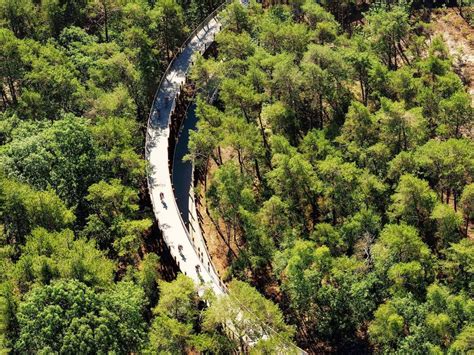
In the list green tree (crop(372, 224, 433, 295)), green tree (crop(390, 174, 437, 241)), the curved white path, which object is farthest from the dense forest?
the curved white path

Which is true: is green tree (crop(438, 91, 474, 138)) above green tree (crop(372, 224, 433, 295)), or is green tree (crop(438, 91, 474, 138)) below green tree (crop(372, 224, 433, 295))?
above

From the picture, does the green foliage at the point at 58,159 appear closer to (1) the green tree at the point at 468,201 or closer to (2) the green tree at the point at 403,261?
(2) the green tree at the point at 403,261

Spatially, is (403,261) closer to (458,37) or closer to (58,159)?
(58,159)

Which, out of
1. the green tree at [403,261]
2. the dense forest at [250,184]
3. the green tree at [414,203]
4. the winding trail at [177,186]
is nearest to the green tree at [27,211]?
the dense forest at [250,184]

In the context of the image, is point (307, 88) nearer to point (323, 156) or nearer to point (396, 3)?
point (323, 156)

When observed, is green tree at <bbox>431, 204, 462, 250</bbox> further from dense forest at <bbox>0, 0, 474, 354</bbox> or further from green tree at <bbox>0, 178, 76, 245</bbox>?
green tree at <bbox>0, 178, 76, 245</bbox>
